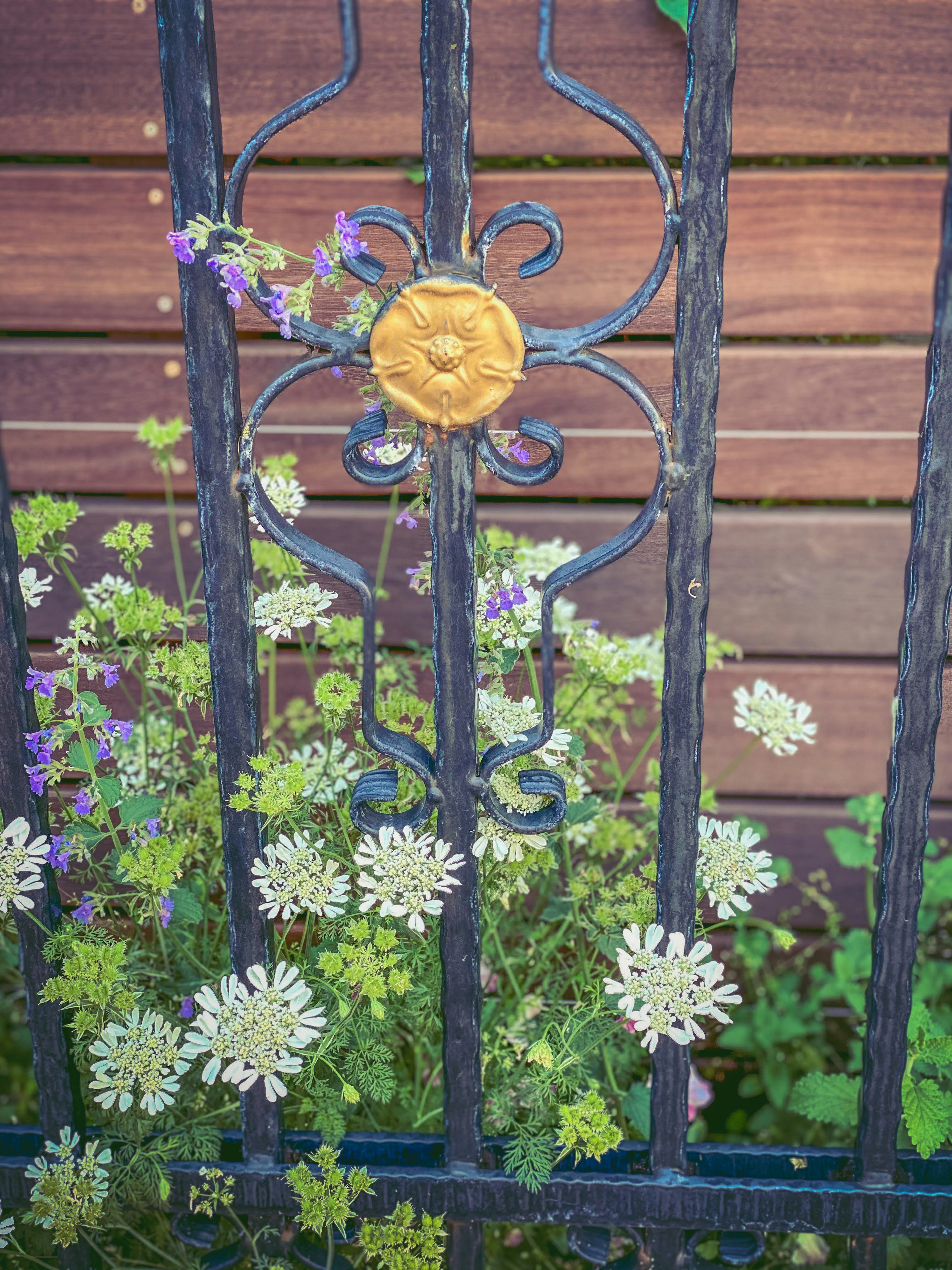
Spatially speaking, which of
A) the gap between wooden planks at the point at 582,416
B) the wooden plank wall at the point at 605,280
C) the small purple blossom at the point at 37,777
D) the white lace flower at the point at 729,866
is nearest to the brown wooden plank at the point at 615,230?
the wooden plank wall at the point at 605,280

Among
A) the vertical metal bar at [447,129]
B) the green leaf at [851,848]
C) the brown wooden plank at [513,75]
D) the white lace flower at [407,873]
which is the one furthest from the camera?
the brown wooden plank at [513,75]

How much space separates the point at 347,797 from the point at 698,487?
2.07ft

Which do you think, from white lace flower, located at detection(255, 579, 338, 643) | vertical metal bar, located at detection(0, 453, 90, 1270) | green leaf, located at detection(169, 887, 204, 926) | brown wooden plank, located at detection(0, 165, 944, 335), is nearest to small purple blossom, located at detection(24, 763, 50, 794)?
vertical metal bar, located at detection(0, 453, 90, 1270)

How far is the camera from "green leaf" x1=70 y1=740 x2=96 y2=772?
3.48 ft

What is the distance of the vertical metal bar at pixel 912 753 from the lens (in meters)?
0.88

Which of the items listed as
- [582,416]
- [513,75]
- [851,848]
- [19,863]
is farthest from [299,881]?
[513,75]

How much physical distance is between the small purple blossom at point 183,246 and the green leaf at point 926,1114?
4.03ft

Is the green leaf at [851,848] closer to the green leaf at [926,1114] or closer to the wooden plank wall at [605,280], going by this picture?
the wooden plank wall at [605,280]

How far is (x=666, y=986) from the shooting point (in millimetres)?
993

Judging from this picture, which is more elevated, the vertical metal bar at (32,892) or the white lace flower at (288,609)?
the white lace flower at (288,609)

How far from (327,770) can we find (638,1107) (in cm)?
66

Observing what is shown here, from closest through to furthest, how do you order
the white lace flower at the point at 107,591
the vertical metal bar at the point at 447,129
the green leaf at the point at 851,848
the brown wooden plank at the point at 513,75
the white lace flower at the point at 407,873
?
the vertical metal bar at the point at 447,129 < the white lace flower at the point at 407,873 < the white lace flower at the point at 107,591 < the green leaf at the point at 851,848 < the brown wooden plank at the point at 513,75

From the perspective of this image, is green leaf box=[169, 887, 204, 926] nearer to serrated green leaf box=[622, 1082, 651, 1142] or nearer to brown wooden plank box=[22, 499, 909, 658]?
serrated green leaf box=[622, 1082, 651, 1142]

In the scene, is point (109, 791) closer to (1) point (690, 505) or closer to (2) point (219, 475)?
(2) point (219, 475)
